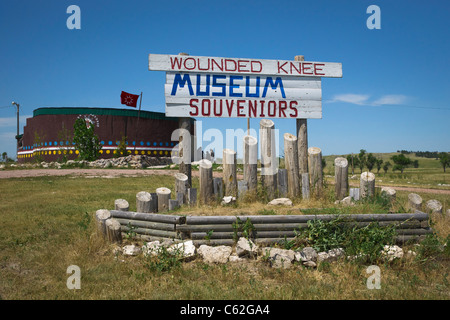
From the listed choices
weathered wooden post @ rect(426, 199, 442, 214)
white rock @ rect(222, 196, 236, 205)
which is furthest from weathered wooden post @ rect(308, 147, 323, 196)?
weathered wooden post @ rect(426, 199, 442, 214)

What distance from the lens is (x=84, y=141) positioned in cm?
3734

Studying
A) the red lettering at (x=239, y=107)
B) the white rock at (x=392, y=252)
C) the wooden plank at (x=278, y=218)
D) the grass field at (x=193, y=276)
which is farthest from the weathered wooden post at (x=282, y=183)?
the white rock at (x=392, y=252)

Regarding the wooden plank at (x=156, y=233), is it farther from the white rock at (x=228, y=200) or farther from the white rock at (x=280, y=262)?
the white rock at (x=280, y=262)

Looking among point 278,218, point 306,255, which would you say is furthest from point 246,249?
point 306,255

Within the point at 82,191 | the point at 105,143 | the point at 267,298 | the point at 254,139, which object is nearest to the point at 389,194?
the point at 254,139

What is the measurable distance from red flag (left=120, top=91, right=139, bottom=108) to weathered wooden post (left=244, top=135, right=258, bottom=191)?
115 feet

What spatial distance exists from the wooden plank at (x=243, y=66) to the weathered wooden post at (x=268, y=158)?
1453 mm

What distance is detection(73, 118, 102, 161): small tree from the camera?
3712 centimetres

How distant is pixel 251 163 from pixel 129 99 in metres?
35.3

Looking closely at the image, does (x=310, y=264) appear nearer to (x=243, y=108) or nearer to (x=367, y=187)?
(x=367, y=187)

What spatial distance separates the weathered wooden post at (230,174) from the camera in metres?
8.58

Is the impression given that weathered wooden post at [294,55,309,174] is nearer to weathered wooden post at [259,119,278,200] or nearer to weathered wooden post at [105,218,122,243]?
weathered wooden post at [259,119,278,200]

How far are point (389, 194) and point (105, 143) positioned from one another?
36.0 m
